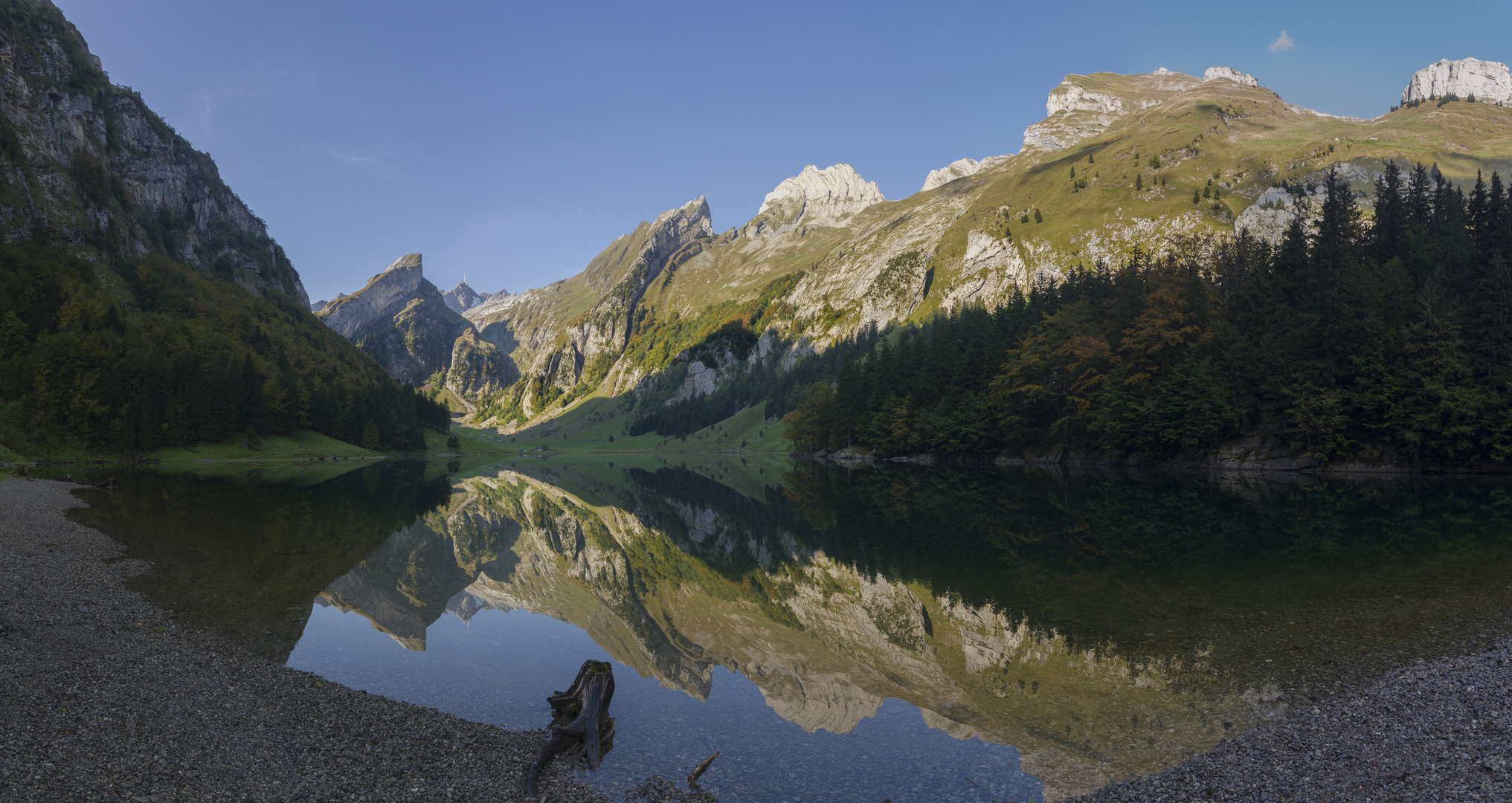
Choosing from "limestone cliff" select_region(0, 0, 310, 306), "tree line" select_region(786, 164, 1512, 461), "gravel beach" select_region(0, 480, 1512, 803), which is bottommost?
Result: "gravel beach" select_region(0, 480, 1512, 803)

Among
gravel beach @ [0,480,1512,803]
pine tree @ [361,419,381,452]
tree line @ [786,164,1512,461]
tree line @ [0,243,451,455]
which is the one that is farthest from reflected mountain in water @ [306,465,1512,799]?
pine tree @ [361,419,381,452]

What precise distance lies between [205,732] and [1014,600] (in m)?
21.0

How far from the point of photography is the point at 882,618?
21.2 m

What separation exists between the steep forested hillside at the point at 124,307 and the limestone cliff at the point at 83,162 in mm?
413

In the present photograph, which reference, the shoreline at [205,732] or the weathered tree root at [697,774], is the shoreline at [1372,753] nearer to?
the weathered tree root at [697,774]

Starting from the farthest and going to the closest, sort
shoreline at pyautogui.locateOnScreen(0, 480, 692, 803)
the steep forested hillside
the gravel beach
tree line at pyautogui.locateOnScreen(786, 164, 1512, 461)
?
the steep forested hillside
tree line at pyautogui.locateOnScreen(786, 164, 1512, 461)
shoreline at pyautogui.locateOnScreen(0, 480, 692, 803)
the gravel beach

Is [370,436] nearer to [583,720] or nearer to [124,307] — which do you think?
[124,307]

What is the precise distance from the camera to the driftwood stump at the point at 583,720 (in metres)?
11.9

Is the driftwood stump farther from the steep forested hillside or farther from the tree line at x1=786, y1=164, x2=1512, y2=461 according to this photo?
the steep forested hillside

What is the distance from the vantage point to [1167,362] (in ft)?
255

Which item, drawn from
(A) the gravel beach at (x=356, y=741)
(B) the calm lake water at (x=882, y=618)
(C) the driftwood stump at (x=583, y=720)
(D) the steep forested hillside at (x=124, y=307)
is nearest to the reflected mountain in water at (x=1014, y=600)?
(B) the calm lake water at (x=882, y=618)

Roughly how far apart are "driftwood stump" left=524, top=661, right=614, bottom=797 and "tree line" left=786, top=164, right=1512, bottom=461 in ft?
237

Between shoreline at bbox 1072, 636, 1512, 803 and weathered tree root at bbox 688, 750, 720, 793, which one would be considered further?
weathered tree root at bbox 688, 750, 720, 793

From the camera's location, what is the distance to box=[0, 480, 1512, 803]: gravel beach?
9.66 m
